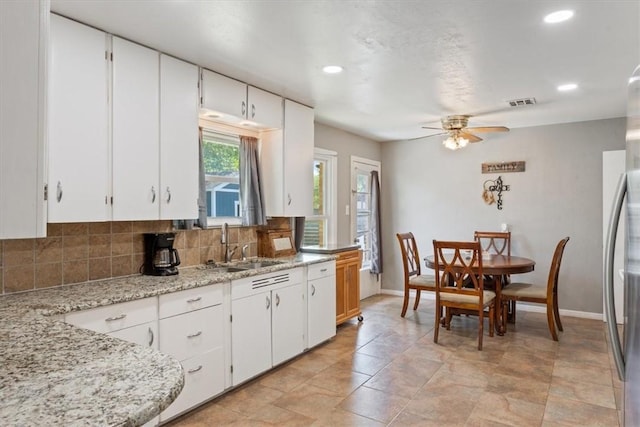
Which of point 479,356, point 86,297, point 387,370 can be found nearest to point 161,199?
point 86,297

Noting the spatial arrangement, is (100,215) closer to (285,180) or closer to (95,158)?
(95,158)

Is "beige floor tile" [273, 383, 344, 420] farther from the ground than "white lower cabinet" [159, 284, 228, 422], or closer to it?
closer to it

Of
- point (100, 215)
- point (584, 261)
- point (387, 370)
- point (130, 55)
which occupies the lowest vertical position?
point (387, 370)

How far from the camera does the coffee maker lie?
2.85 m

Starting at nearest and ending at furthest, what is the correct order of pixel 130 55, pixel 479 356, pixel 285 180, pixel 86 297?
pixel 86 297, pixel 130 55, pixel 479 356, pixel 285 180

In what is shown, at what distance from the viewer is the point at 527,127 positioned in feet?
17.6

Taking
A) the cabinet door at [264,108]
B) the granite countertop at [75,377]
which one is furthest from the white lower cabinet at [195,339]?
the cabinet door at [264,108]

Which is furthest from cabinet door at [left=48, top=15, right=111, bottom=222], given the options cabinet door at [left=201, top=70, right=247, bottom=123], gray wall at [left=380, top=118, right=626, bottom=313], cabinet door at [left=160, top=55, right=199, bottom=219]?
gray wall at [left=380, top=118, right=626, bottom=313]

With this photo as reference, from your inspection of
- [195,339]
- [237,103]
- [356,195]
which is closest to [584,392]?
[195,339]

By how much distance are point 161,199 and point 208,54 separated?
1071mm

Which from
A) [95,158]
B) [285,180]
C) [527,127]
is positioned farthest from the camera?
[527,127]

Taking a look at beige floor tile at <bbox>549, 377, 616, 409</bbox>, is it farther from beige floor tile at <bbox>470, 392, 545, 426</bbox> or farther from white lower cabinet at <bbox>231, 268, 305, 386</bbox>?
white lower cabinet at <bbox>231, 268, 305, 386</bbox>

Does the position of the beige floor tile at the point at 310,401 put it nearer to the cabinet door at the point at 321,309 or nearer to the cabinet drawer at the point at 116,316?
the cabinet door at the point at 321,309

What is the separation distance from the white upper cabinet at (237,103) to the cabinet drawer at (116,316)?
5.11ft
